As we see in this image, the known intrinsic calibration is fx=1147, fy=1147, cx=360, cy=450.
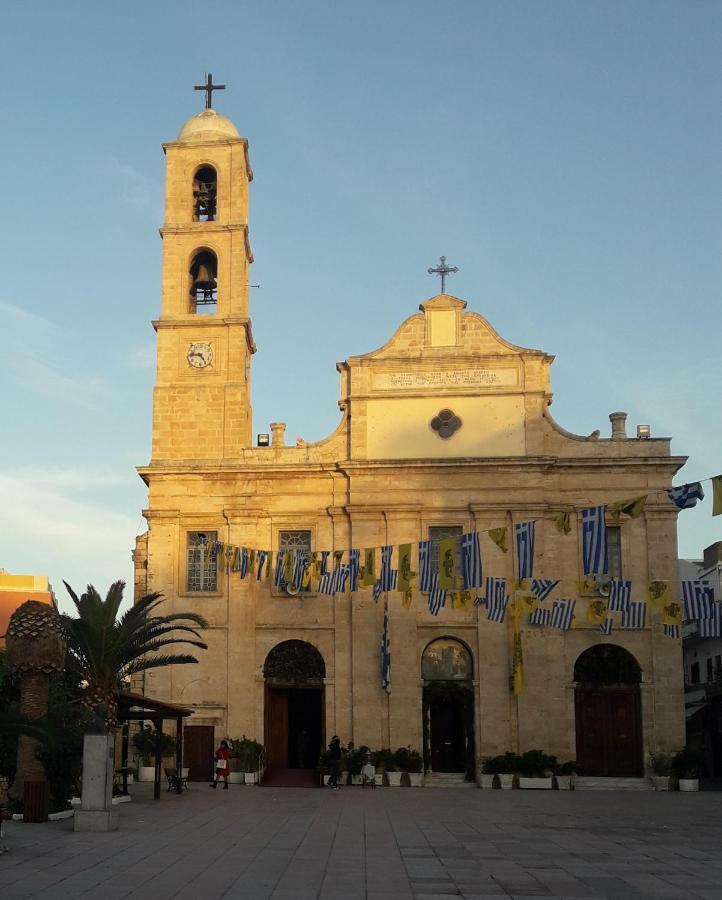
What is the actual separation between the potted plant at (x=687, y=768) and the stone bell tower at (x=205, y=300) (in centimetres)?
1646

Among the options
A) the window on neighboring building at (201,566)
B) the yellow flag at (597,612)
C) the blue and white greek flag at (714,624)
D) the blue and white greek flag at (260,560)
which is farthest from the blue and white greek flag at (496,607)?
the window on neighboring building at (201,566)

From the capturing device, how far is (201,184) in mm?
40281

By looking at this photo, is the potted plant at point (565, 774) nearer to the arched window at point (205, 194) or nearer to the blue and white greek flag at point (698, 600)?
the blue and white greek flag at point (698, 600)

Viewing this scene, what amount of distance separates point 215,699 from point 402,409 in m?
10.9

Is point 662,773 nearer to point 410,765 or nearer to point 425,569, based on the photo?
point 410,765

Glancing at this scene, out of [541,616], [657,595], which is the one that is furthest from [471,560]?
[541,616]

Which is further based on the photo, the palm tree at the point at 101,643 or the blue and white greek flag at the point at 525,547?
the blue and white greek flag at the point at 525,547

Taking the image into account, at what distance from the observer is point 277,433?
37594 millimetres

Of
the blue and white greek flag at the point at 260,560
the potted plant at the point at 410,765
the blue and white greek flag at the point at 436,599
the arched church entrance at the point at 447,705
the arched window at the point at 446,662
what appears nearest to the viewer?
the blue and white greek flag at the point at 436,599

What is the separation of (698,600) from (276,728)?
44.1 feet

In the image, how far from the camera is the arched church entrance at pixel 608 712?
113 feet

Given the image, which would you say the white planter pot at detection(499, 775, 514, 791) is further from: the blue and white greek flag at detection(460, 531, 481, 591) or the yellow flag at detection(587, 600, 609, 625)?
the blue and white greek flag at detection(460, 531, 481, 591)

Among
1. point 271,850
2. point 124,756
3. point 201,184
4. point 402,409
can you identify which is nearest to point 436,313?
point 402,409

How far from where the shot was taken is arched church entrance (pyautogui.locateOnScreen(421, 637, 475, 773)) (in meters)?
35.1
